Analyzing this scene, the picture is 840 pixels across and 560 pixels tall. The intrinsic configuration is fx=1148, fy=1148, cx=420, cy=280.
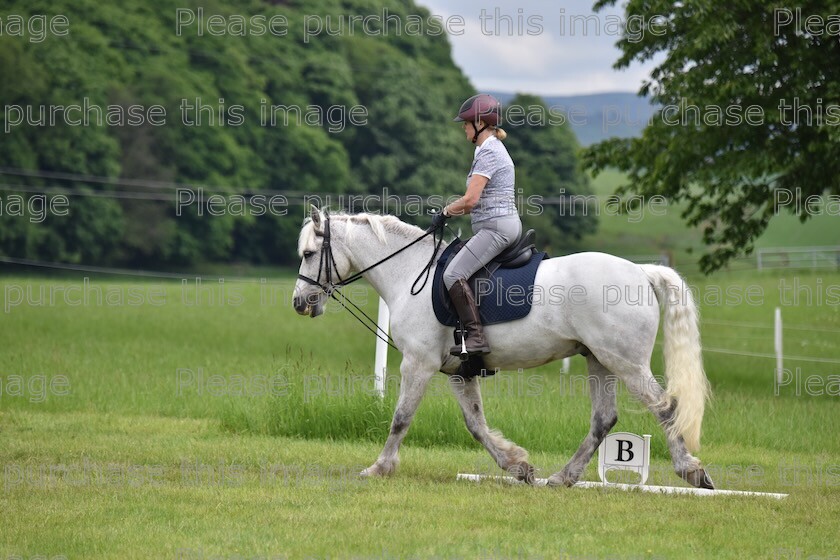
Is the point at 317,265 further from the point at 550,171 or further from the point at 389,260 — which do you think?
the point at 550,171

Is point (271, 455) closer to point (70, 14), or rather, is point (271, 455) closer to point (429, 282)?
point (429, 282)

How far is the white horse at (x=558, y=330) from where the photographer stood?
9.31 meters

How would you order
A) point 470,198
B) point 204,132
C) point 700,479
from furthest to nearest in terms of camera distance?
1. point 204,132
2. point 470,198
3. point 700,479

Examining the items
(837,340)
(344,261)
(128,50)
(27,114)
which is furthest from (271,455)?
(128,50)

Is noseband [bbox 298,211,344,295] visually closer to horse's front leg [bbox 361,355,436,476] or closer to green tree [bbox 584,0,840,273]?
horse's front leg [bbox 361,355,436,476]

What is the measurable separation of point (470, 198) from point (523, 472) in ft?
7.77

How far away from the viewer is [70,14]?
5984 centimetres

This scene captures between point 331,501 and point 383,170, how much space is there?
2384 inches

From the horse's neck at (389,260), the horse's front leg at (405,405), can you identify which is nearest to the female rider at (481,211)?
the horse's front leg at (405,405)

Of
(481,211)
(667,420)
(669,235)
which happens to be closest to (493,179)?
(481,211)

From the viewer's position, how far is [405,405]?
9961 millimetres

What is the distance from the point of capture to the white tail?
363 inches

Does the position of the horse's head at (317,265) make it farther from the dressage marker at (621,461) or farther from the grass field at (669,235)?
the grass field at (669,235)

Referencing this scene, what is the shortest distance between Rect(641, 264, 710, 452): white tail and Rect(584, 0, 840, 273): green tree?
33.0 feet
